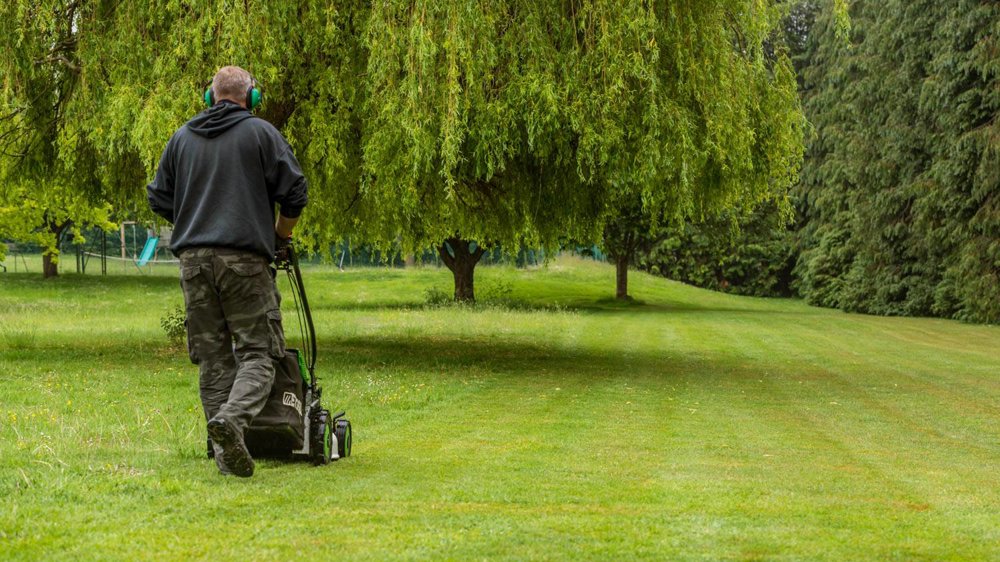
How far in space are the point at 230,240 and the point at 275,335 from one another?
60cm

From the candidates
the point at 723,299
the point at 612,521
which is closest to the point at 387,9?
the point at 612,521

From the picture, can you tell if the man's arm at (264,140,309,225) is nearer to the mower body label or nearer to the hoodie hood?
the hoodie hood

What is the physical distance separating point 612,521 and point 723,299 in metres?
42.6

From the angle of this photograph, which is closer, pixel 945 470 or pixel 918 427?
pixel 945 470

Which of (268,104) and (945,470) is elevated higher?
(268,104)

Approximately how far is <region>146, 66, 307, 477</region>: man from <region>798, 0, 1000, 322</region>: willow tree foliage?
97.3 feet

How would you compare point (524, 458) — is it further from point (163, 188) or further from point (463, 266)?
point (463, 266)

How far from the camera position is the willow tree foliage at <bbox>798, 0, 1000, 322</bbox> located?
107ft

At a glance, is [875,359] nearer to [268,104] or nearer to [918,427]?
[918,427]

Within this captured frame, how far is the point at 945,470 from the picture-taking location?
8.03 meters

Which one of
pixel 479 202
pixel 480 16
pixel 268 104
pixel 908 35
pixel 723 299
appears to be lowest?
pixel 723 299

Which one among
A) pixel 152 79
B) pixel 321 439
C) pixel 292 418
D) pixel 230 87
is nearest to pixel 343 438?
pixel 321 439

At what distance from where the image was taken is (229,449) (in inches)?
231

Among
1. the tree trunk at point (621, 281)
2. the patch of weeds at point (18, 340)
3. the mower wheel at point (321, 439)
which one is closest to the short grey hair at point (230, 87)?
the mower wheel at point (321, 439)
